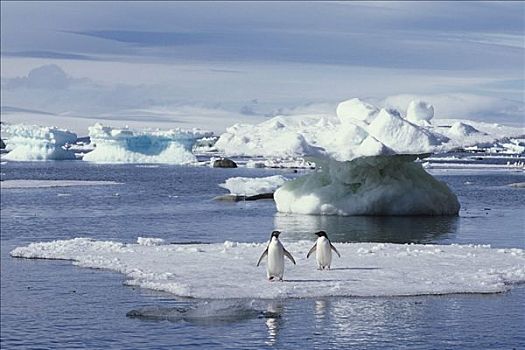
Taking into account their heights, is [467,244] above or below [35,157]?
below

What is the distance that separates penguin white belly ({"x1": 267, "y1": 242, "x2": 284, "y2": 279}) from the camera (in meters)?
17.2

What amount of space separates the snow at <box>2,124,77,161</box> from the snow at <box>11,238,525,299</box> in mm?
71922

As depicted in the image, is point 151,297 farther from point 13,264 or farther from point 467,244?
point 467,244

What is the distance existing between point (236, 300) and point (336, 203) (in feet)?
60.3

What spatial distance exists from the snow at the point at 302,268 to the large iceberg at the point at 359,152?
6.91 meters

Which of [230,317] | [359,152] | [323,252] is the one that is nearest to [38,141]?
[359,152]

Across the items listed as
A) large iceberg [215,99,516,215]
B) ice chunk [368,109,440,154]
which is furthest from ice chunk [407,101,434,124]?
ice chunk [368,109,440,154]

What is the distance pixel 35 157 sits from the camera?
10638cm

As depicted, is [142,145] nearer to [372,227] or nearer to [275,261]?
[372,227]

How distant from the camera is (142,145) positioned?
101 metres

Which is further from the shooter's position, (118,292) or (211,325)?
(118,292)

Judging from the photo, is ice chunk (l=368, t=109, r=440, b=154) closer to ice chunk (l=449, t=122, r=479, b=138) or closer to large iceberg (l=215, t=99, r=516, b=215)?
large iceberg (l=215, t=99, r=516, b=215)

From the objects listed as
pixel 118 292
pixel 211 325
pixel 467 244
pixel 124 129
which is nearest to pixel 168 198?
pixel 467 244

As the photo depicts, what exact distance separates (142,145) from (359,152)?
73.1m
